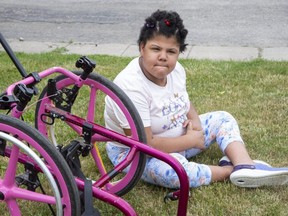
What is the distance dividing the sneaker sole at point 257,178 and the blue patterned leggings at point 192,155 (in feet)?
0.50

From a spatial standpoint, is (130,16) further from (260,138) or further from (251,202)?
(251,202)

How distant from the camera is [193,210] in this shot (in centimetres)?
241

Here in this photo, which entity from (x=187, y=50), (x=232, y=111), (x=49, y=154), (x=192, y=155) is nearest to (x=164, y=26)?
(x=192, y=155)

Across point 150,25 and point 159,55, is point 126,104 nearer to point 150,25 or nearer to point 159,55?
point 159,55

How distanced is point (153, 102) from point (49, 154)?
33.4 inches

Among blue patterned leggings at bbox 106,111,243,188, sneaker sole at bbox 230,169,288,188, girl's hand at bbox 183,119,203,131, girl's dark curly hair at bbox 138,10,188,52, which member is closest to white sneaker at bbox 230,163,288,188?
sneaker sole at bbox 230,169,288,188

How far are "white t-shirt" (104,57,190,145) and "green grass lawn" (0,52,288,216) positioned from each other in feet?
1.10

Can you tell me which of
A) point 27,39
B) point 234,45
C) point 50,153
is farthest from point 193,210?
point 27,39

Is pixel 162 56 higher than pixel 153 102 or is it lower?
higher

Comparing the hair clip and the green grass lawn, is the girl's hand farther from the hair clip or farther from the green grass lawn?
the hair clip

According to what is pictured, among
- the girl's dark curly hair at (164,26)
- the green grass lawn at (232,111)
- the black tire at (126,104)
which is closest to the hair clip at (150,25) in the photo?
the girl's dark curly hair at (164,26)

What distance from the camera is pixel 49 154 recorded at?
73.3 inches

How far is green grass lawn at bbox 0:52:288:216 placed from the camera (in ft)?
8.03

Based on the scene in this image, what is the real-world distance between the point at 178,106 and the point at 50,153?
1.00 meters
